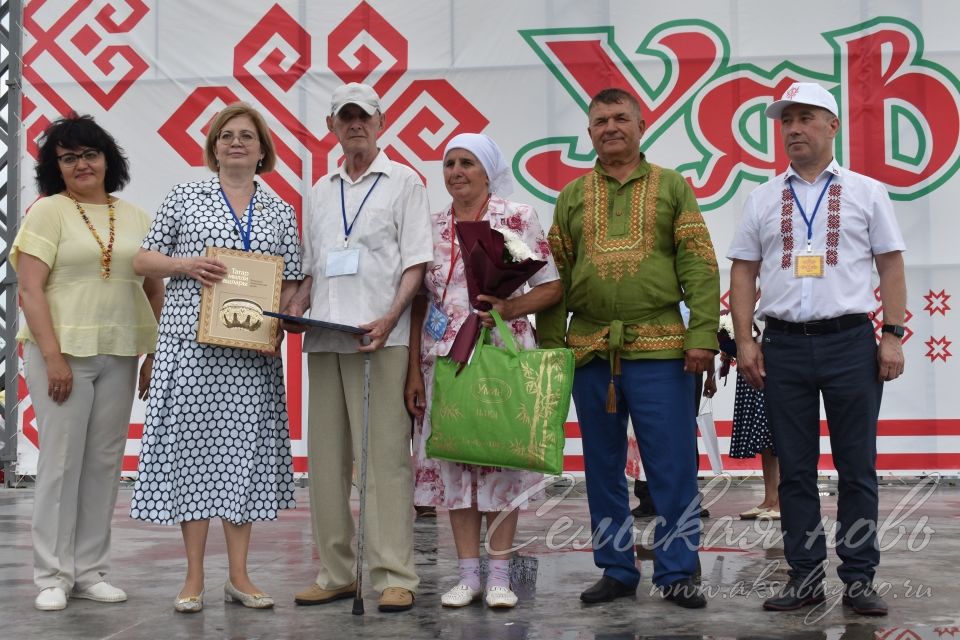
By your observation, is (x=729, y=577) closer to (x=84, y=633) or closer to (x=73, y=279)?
(x=84, y=633)

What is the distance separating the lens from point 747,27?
6977 mm

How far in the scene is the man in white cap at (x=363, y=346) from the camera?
11.0 ft

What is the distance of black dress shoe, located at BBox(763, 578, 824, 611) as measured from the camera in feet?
10.5

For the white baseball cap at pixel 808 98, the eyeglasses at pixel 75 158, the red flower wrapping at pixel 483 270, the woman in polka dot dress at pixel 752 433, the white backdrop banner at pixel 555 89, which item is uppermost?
the white backdrop banner at pixel 555 89

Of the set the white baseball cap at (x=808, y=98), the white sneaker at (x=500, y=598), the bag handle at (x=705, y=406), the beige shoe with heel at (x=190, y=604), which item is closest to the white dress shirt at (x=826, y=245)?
the white baseball cap at (x=808, y=98)

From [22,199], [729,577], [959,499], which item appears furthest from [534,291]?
[22,199]

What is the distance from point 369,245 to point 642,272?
2.80ft

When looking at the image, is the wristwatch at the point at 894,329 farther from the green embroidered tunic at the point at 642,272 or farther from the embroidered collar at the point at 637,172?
the embroidered collar at the point at 637,172

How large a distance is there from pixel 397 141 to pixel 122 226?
3669mm

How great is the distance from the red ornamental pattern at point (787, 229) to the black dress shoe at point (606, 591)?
1125 mm

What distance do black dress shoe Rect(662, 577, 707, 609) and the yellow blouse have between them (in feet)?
6.20

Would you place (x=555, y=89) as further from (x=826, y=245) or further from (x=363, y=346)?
(x=363, y=346)

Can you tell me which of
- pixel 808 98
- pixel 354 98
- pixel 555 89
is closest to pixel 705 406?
pixel 555 89

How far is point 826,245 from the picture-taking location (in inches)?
128
